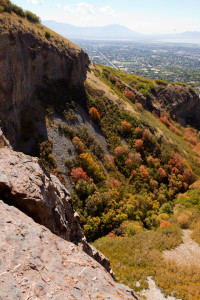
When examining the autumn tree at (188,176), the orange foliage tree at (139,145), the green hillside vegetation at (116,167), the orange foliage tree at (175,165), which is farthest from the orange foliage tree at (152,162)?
the autumn tree at (188,176)

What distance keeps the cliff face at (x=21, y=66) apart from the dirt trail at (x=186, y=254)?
28664mm

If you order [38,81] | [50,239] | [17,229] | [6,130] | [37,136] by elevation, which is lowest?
[37,136]

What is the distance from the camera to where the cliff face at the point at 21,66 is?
2933 centimetres

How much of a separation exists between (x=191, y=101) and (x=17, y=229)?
105m

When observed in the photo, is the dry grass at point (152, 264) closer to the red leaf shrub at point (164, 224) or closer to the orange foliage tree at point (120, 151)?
the red leaf shrub at point (164, 224)

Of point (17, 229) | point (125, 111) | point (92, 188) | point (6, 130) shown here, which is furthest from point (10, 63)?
point (125, 111)

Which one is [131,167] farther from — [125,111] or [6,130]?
[6,130]

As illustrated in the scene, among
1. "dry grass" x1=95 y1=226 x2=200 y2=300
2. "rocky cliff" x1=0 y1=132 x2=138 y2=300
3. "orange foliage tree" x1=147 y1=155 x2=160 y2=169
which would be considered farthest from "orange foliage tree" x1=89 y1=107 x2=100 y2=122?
"rocky cliff" x1=0 y1=132 x2=138 y2=300

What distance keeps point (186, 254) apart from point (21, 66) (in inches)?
1550

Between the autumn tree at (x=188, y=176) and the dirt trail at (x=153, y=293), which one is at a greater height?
the dirt trail at (x=153, y=293)

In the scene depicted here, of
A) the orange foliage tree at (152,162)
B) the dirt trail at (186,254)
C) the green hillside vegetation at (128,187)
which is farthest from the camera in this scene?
the orange foliage tree at (152,162)

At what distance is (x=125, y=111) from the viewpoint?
56.4m

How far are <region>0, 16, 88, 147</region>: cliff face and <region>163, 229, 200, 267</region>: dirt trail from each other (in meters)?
28.7

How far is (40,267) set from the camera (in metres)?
7.40
